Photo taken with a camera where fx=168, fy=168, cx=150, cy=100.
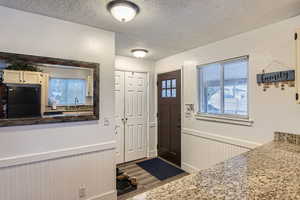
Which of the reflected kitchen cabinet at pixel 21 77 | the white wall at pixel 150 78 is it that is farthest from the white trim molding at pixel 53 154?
the white wall at pixel 150 78

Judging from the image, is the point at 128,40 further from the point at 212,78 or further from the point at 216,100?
the point at 216,100

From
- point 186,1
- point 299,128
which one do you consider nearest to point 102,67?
point 186,1

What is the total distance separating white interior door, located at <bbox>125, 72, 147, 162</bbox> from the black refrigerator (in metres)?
2.09

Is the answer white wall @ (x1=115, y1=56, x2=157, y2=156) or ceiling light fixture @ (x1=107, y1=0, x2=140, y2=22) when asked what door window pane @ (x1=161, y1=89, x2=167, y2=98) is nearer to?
white wall @ (x1=115, y1=56, x2=157, y2=156)

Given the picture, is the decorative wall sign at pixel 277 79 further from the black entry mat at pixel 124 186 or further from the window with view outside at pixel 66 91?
the black entry mat at pixel 124 186

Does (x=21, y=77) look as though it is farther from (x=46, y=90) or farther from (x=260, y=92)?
(x=260, y=92)

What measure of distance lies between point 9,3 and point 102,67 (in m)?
1.10

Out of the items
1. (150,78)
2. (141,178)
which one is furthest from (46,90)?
(150,78)

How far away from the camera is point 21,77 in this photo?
176cm

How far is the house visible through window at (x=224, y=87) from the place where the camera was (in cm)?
249

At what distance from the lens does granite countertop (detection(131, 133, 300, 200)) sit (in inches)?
34.0

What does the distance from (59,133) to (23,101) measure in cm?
51

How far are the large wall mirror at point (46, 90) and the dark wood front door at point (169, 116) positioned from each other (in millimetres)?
1871

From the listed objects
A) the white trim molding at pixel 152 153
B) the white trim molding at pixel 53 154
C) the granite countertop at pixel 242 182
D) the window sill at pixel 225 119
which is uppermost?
the window sill at pixel 225 119
